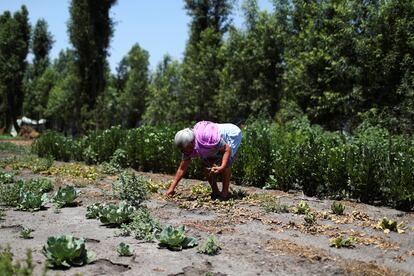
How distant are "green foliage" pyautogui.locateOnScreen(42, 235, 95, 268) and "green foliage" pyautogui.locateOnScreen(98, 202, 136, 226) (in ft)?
4.45

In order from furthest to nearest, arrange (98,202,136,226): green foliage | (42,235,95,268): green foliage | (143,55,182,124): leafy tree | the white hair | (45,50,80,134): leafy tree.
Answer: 1. (45,50,80,134): leafy tree
2. (143,55,182,124): leafy tree
3. the white hair
4. (98,202,136,226): green foliage
5. (42,235,95,268): green foliage

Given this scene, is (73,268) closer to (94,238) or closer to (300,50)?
(94,238)

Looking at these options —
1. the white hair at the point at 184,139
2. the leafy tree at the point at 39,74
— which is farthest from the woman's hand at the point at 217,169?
the leafy tree at the point at 39,74

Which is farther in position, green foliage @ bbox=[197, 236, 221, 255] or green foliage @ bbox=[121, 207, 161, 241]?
green foliage @ bbox=[121, 207, 161, 241]

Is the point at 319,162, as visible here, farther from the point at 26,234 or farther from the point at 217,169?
the point at 26,234

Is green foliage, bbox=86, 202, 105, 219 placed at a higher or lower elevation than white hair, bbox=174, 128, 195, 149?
lower

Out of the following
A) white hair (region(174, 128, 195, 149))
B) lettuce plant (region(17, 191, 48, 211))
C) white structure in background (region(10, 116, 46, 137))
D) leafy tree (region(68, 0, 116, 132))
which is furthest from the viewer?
white structure in background (region(10, 116, 46, 137))

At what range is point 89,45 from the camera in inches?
1223

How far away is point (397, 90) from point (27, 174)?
36.5ft

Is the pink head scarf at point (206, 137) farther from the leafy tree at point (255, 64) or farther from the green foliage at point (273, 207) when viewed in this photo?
the leafy tree at point (255, 64)

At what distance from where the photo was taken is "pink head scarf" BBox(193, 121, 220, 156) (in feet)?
23.8

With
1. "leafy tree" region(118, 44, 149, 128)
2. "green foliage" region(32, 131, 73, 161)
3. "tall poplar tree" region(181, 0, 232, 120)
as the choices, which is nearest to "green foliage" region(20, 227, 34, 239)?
"green foliage" region(32, 131, 73, 161)

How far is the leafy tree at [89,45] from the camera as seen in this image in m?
30.5

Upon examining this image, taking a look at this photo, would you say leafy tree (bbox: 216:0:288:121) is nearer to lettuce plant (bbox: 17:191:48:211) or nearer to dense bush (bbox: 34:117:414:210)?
dense bush (bbox: 34:117:414:210)
